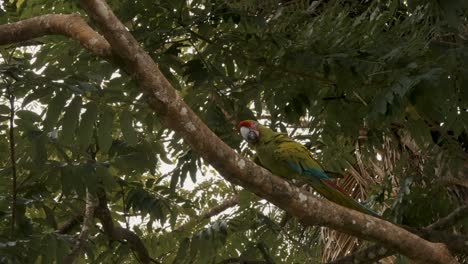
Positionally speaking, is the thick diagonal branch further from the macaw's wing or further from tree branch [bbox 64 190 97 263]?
tree branch [bbox 64 190 97 263]

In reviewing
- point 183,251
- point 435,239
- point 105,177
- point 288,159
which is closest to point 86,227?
point 105,177

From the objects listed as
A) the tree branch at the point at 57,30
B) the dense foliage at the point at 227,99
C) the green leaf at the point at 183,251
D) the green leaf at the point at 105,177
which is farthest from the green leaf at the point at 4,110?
the green leaf at the point at 183,251

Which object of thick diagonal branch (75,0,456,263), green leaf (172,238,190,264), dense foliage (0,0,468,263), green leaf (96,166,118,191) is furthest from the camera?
green leaf (172,238,190,264)

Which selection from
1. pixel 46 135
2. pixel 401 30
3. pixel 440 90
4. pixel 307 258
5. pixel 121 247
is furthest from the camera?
pixel 307 258

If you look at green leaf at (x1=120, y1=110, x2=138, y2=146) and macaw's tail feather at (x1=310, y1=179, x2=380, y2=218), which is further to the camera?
macaw's tail feather at (x1=310, y1=179, x2=380, y2=218)

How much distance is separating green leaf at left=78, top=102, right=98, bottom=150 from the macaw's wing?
982 millimetres

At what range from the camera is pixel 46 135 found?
3488mm

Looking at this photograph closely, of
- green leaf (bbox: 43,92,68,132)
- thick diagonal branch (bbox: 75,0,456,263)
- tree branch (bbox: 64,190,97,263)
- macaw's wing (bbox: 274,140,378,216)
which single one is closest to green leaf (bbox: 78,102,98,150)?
green leaf (bbox: 43,92,68,132)

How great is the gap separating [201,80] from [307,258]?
151 cm

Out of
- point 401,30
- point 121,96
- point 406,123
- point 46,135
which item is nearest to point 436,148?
point 406,123

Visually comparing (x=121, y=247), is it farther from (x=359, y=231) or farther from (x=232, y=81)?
(x=359, y=231)

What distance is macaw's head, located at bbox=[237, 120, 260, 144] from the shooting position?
3.88m

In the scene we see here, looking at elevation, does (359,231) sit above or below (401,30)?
below

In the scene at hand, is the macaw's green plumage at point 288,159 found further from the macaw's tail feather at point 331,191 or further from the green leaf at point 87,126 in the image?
the green leaf at point 87,126
